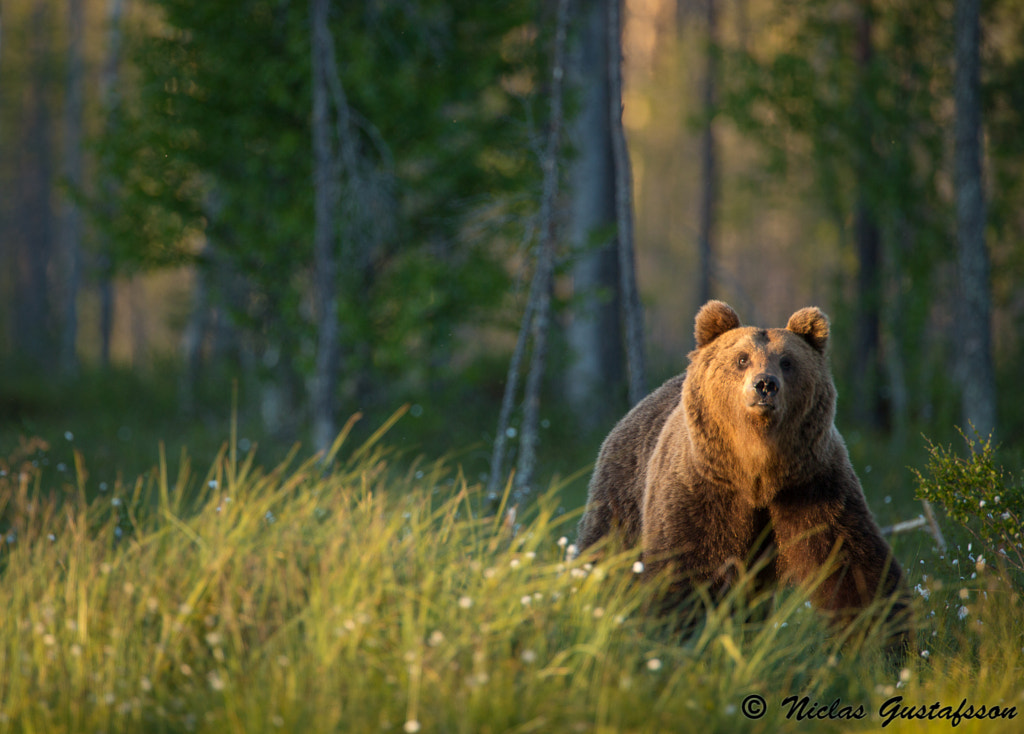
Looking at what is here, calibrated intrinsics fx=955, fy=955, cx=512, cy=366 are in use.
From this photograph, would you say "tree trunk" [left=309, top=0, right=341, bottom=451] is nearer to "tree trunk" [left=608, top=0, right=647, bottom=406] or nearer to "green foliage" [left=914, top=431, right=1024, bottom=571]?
"tree trunk" [left=608, top=0, right=647, bottom=406]

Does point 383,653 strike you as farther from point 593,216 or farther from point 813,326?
point 593,216

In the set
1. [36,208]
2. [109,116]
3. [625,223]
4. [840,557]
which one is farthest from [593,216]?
[36,208]

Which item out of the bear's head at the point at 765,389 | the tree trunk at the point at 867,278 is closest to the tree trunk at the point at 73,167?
the tree trunk at the point at 867,278

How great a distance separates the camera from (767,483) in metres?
4.05

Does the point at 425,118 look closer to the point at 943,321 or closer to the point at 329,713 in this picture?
the point at 329,713

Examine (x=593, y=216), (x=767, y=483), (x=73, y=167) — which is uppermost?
(x=73, y=167)

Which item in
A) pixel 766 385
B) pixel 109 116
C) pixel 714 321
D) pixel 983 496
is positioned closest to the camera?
pixel 766 385

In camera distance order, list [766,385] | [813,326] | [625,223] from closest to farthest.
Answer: [766,385]
[813,326]
[625,223]

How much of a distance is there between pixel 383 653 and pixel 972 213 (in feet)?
23.1

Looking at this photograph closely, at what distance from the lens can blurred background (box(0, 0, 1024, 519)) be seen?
28.5 feet

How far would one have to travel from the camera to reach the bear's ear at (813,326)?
4.25m

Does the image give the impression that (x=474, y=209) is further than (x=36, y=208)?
No

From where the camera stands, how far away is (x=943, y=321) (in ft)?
63.3

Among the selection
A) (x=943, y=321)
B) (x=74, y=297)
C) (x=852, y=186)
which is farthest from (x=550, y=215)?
(x=74, y=297)
